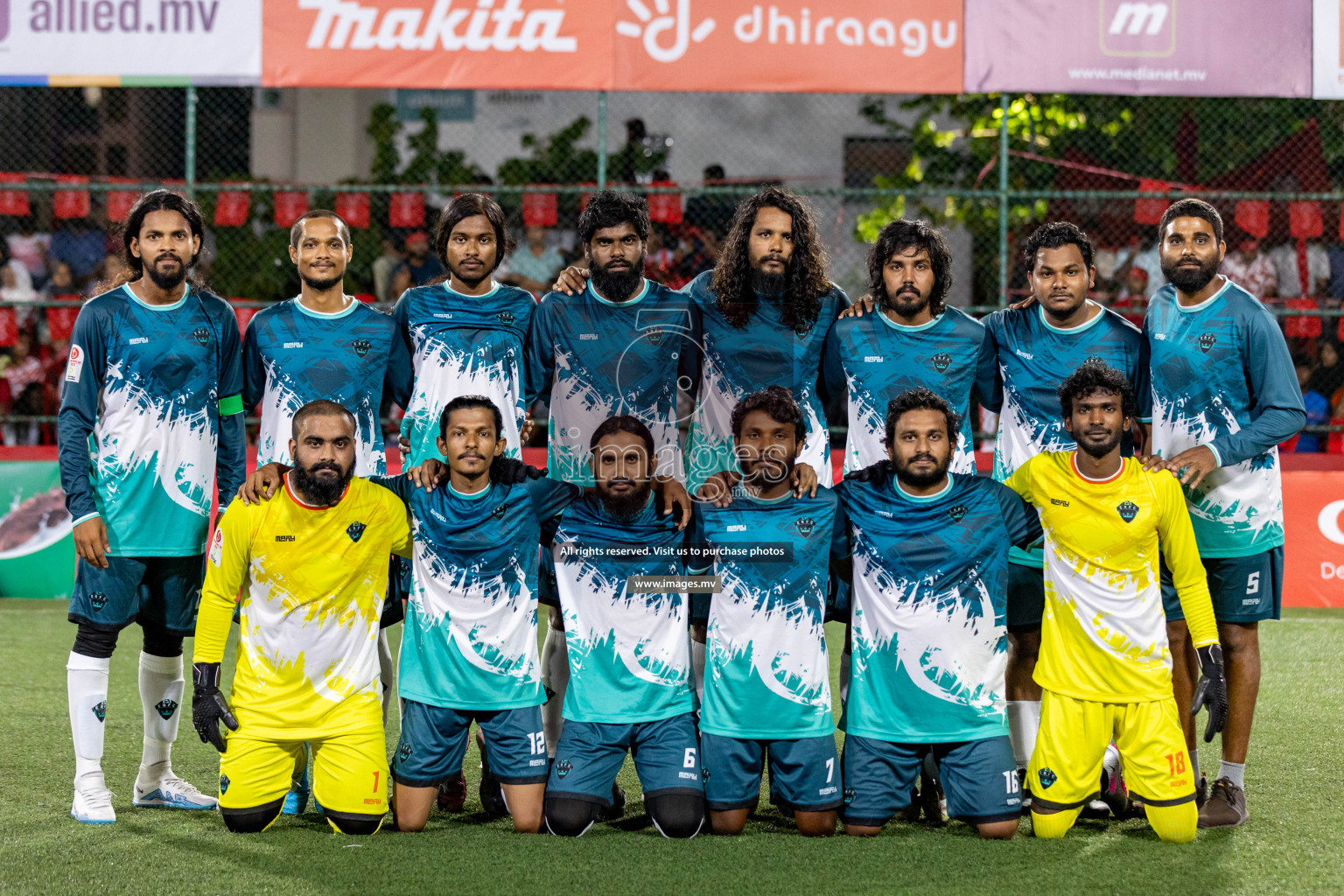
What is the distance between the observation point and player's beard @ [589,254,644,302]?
5.29m

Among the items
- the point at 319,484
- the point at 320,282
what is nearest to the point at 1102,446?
the point at 319,484

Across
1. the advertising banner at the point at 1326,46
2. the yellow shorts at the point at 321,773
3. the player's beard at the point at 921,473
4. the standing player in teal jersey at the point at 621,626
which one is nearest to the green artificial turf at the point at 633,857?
the yellow shorts at the point at 321,773

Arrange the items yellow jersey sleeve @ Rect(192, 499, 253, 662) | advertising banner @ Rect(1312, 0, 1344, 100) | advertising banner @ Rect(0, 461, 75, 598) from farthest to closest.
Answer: advertising banner @ Rect(1312, 0, 1344, 100) < advertising banner @ Rect(0, 461, 75, 598) < yellow jersey sleeve @ Rect(192, 499, 253, 662)

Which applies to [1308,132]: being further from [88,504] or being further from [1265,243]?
[88,504]

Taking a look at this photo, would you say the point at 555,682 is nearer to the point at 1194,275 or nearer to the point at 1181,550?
the point at 1181,550

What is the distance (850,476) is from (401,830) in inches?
75.5

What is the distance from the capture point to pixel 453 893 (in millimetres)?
4070

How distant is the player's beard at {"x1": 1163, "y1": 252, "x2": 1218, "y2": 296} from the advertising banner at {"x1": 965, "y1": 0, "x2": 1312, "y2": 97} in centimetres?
483

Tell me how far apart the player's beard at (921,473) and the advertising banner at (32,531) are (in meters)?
6.76

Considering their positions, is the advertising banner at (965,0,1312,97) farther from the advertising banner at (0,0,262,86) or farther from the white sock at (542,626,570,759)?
the white sock at (542,626,570,759)

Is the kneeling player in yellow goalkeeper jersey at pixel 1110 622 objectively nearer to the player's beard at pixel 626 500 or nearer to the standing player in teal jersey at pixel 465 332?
the player's beard at pixel 626 500

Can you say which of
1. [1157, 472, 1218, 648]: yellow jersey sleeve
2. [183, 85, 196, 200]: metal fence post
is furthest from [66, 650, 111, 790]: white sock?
[183, 85, 196, 200]: metal fence post

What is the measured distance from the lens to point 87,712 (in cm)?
495

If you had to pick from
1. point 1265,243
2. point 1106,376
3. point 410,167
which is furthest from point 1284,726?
point 410,167
